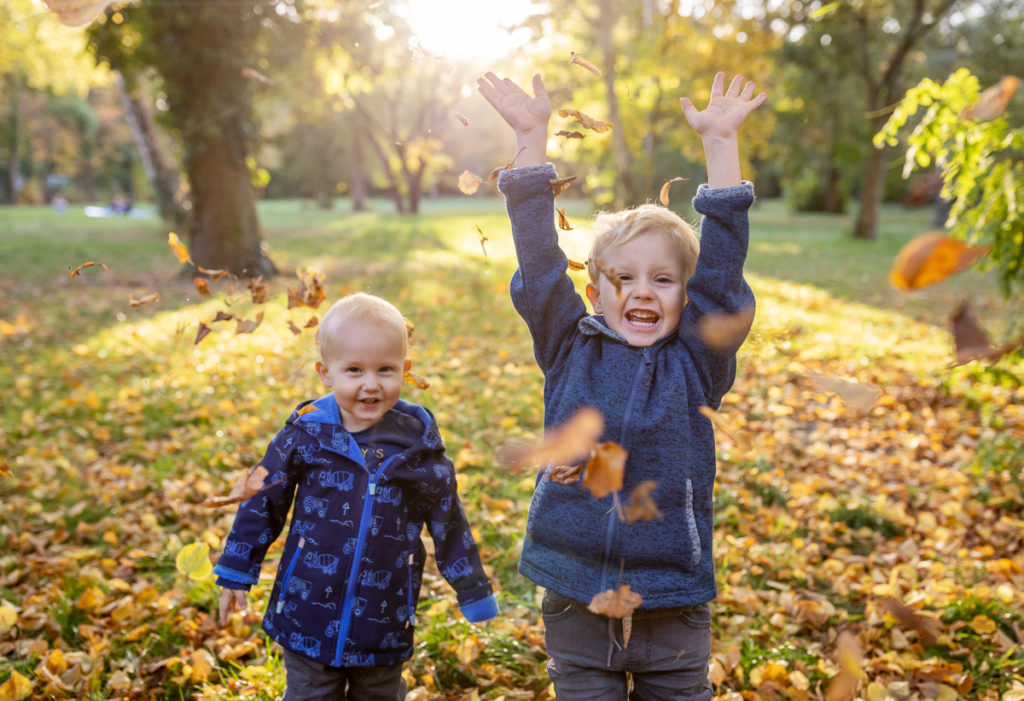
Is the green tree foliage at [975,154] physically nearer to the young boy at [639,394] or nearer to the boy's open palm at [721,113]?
the boy's open palm at [721,113]

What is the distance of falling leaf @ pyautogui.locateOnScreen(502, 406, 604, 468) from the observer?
5.69 ft

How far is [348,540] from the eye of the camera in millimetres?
2246

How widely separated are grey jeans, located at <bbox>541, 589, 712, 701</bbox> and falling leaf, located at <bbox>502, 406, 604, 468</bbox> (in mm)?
470

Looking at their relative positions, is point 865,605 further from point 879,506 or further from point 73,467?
point 73,467

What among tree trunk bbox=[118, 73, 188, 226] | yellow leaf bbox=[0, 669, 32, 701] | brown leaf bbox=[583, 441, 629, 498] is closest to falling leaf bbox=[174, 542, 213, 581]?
yellow leaf bbox=[0, 669, 32, 701]

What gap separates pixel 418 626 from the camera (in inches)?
124

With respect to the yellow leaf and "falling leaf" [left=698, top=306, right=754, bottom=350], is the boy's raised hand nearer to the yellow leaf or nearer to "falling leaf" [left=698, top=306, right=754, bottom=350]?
"falling leaf" [left=698, top=306, right=754, bottom=350]

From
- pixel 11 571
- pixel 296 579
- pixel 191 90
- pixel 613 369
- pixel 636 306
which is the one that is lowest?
pixel 11 571

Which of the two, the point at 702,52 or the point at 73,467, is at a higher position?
the point at 702,52

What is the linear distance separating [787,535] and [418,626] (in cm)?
205

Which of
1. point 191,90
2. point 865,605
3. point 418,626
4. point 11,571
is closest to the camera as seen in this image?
point 418,626

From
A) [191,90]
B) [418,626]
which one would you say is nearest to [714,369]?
[418,626]

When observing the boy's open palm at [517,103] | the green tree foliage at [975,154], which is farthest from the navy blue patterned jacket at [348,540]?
the green tree foliage at [975,154]

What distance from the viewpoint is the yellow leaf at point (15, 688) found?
8.63ft
